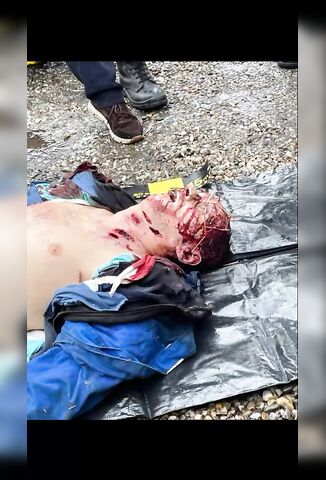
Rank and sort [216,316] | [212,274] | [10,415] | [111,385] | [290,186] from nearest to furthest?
1. [10,415]
2. [111,385]
3. [216,316]
4. [212,274]
5. [290,186]

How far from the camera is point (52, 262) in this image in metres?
2.44

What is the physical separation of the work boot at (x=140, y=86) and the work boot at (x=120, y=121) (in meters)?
0.09

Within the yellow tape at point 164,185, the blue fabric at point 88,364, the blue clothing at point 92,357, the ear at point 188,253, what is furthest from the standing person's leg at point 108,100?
the blue fabric at point 88,364

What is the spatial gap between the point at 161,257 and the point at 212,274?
268mm

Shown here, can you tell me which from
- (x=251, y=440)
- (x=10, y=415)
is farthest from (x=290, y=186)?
(x=10, y=415)

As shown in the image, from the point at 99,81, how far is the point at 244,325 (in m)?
1.36

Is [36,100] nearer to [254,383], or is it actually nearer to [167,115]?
[167,115]

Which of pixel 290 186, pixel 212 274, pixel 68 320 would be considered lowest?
pixel 68 320

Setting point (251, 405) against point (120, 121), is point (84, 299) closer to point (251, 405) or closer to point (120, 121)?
point (251, 405)

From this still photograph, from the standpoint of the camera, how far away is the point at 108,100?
3193 millimetres

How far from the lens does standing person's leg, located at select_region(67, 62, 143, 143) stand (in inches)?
116

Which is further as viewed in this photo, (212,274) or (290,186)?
(290,186)

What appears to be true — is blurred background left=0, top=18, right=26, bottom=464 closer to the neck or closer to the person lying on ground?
the person lying on ground

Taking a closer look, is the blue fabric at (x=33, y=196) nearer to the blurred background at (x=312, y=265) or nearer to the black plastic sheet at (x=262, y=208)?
the black plastic sheet at (x=262, y=208)
